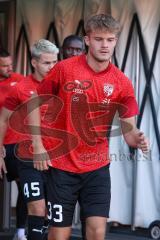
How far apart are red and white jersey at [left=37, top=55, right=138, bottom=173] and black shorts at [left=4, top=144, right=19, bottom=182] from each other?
4.86 ft

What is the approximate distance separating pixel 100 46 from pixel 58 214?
3.90 ft

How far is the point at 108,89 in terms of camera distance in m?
4.30

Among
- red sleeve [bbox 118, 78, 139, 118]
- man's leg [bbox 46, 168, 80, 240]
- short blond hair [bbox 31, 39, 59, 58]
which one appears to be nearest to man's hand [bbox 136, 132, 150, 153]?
red sleeve [bbox 118, 78, 139, 118]

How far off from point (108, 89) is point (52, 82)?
1.28ft

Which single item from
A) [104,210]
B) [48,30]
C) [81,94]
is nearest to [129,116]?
[81,94]

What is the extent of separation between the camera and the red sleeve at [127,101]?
14.4 feet

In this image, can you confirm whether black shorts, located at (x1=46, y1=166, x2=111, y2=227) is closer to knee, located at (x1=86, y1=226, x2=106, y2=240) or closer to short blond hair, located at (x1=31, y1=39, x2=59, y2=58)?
knee, located at (x1=86, y1=226, x2=106, y2=240)

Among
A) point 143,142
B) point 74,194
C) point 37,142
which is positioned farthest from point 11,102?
point 143,142

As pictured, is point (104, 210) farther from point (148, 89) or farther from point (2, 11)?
point (2, 11)

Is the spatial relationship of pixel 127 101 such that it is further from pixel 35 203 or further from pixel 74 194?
pixel 35 203

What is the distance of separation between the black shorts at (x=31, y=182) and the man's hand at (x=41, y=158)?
731 millimetres

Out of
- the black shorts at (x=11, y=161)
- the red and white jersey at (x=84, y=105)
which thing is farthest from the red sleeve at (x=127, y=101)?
the black shorts at (x=11, y=161)

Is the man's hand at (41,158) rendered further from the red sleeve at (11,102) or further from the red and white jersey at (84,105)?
the red sleeve at (11,102)

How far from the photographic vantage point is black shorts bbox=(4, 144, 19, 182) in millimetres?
5910
